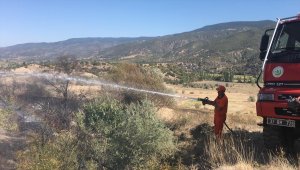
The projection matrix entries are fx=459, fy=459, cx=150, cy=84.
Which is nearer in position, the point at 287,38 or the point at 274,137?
the point at 287,38

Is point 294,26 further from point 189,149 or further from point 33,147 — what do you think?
point 33,147

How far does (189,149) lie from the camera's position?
1454cm

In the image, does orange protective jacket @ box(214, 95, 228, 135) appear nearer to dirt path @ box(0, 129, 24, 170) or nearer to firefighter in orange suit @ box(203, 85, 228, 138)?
firefighter in orange suit @ box(203, 85, 228, 138)

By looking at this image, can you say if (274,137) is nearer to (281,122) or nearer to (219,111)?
(281,122)

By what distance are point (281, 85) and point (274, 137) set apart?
4.90 ft

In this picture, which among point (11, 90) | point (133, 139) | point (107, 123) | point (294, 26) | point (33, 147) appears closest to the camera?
point (294, 26)

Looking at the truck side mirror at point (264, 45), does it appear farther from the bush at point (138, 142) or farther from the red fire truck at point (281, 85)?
the bush at point (138, 142)

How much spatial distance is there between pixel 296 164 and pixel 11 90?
1139 inches

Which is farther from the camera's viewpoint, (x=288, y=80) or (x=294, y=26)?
(x=294, y=26)

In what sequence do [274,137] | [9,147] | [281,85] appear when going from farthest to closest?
[9,147] → [274,137] → [281,85]

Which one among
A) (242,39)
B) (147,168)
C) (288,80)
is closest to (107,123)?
(147,168)

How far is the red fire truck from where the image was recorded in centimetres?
969

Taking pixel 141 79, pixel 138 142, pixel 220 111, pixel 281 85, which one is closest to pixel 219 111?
pixel 220 111

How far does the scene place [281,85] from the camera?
32.7ft
